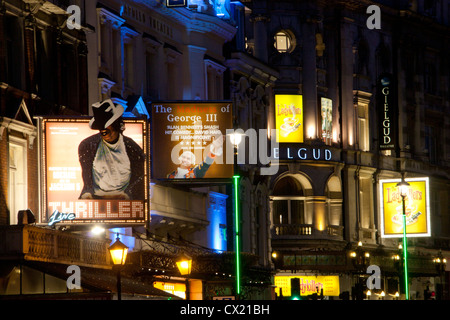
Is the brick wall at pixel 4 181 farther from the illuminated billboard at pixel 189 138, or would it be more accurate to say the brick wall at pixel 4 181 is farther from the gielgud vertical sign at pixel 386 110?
the gielgud vertical sign at pixel 386 110

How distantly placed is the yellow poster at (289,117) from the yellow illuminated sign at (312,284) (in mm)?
7713

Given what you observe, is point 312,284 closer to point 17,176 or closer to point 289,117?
point 289,117

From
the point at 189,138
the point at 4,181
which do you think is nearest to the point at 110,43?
the point at 189,138

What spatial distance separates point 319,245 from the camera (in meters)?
72.8

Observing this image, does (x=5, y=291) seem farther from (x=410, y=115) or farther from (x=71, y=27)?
(x=410, y=115)

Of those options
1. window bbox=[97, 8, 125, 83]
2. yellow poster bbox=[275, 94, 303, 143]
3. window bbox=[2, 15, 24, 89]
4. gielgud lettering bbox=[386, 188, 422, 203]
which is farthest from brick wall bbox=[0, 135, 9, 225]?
gielgud lettering bbox=[386, 188, 422, 203]

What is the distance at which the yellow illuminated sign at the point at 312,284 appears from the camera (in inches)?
2857

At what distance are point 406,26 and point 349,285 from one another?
1744 centimetres

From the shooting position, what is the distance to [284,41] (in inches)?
2940

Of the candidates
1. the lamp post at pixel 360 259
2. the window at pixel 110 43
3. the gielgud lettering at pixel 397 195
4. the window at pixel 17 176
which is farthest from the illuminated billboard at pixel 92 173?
Answer: the gielgud lettering at pixel 397 195

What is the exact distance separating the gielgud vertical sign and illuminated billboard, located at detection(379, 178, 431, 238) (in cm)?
241

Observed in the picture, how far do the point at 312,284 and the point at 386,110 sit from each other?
1186 centimetres

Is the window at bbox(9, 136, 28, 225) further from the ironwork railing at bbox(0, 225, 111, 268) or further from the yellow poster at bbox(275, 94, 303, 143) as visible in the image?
the yellow poster at bbox(275, 94, 303, 143)

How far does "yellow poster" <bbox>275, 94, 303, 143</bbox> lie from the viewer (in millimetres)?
71750
